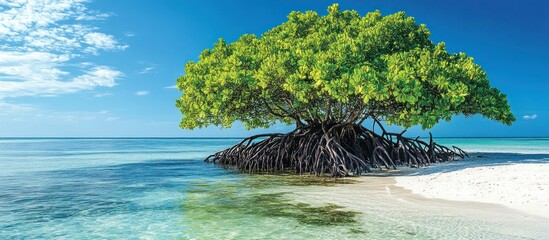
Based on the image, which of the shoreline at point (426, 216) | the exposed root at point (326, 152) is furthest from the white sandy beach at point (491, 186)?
the exposed root at point (326, 152)

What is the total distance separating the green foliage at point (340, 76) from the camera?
11047mm

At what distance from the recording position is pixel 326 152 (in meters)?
12.6

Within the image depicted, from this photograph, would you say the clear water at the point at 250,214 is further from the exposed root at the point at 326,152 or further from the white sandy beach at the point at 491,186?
the exposed root at the point at 326,152

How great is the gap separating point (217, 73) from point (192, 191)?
14.8ft

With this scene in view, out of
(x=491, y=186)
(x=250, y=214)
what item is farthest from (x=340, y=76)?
(x=250, y=214)

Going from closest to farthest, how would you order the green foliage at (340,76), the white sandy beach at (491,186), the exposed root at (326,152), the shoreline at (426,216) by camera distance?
the shoreline at (426,216)
the white sandy beach at (491,186)
the green foliage at (340,76)
the exposed root at (326,152)

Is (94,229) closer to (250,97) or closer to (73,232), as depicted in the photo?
(73,232)

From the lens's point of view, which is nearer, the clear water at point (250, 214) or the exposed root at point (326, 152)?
the clear water at point (250, 214)

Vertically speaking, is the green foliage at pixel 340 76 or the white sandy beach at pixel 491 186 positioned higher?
the green foliage at pixel 340 76

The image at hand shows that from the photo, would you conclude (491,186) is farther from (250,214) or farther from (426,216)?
(250,214)

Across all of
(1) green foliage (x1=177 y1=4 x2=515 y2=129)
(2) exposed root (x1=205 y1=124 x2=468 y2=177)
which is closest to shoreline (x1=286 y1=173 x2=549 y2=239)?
(1) green foliage (x1=177 y1=4 x2=515 y2=129)

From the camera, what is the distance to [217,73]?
42.7 ft

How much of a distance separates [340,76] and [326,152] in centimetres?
230

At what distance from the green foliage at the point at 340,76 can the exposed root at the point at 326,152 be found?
67 centimetres
